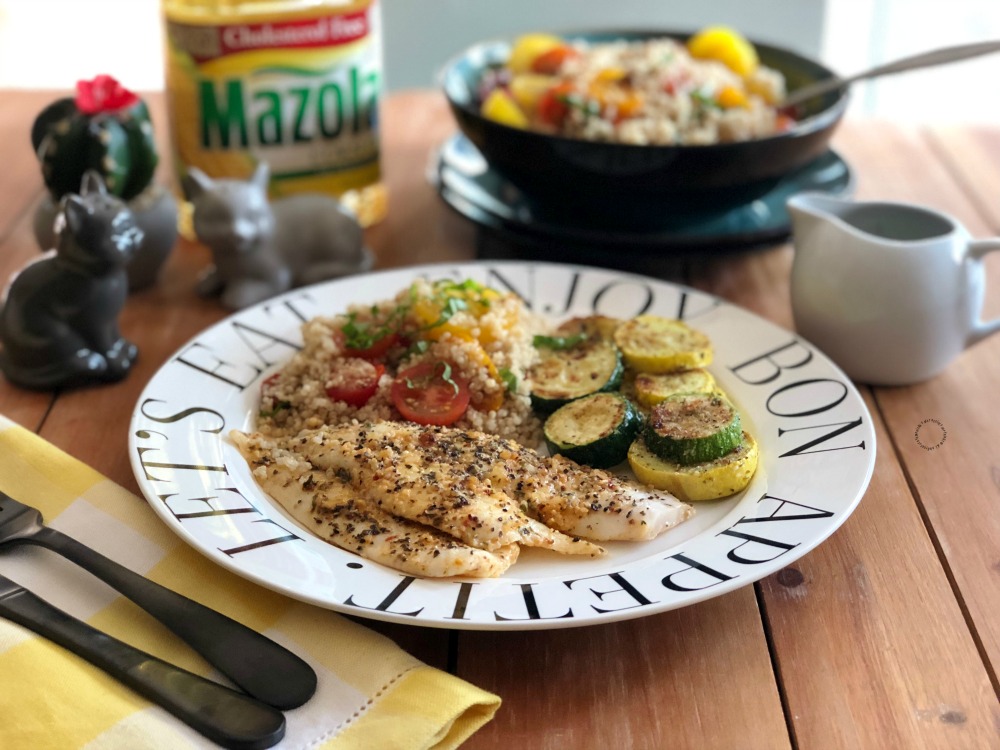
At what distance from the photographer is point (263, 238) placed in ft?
7.15

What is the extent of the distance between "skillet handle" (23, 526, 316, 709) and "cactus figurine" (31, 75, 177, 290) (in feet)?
3.26

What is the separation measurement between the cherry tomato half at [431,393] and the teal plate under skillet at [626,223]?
0.65 meters

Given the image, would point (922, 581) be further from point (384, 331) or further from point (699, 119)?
point (699, 119)

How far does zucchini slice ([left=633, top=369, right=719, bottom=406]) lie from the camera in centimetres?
174

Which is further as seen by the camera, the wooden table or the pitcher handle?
the pitcher handle

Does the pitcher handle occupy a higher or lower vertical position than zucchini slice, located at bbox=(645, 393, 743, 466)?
higher

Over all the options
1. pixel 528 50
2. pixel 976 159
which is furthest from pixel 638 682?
pixel 976 159

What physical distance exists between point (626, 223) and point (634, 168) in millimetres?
191

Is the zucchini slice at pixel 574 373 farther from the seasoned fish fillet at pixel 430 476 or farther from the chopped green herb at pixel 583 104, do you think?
the chopped green herb at pixel 583 104

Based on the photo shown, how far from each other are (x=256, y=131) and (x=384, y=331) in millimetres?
815

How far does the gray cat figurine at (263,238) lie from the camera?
2104 millimetres

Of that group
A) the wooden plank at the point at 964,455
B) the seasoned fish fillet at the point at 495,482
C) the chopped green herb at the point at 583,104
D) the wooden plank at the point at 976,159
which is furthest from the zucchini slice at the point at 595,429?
the wooden plank at the point at 976,159

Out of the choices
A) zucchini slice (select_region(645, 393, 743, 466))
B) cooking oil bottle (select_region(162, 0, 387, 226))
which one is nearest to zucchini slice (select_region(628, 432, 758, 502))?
zucchini slice (select_region(645, 393, 743, 466))

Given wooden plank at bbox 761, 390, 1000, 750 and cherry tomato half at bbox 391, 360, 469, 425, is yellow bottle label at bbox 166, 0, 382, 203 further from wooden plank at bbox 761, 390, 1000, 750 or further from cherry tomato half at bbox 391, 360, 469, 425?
wooden plank at bbox 761, 390, 1000, 750
